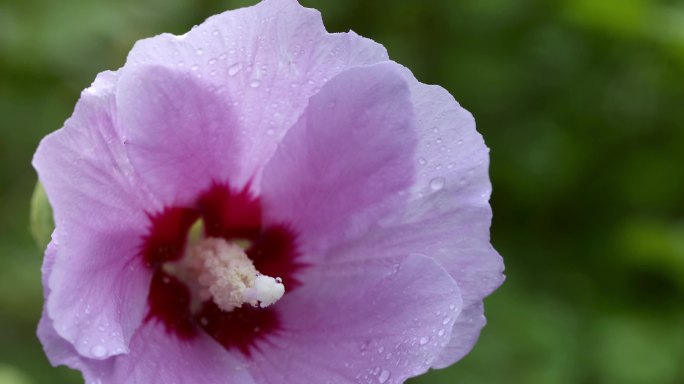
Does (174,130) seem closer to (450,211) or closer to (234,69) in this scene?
(234,69)

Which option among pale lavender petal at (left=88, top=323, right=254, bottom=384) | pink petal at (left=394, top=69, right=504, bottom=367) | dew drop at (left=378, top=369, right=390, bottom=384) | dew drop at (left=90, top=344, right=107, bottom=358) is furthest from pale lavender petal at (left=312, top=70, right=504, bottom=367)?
dew drop at (left=90, top=344, right=107, bottom=358)

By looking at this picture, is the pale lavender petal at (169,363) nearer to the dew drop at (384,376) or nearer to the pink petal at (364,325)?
the pink petal at (364,325)

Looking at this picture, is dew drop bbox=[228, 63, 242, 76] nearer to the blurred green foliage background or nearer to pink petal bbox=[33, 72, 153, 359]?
pink petal bbox=[33, 72, 153, 359]

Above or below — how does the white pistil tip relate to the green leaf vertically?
below

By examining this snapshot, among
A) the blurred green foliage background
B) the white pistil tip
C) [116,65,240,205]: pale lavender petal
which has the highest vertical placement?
[116,65,240,205]: pale lavender petal

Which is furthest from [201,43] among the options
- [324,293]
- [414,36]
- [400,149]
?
[414,36]

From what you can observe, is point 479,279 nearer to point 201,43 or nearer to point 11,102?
point 201,43
